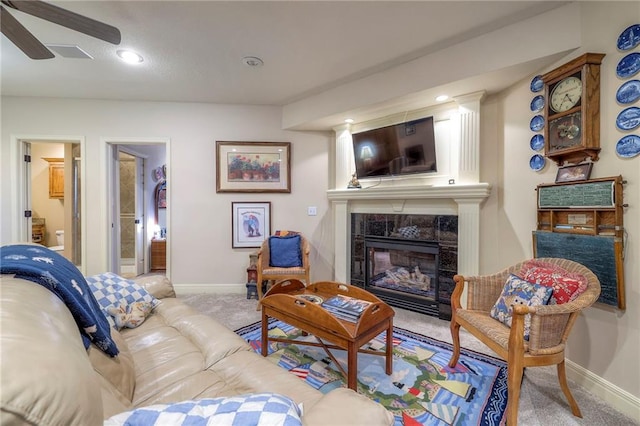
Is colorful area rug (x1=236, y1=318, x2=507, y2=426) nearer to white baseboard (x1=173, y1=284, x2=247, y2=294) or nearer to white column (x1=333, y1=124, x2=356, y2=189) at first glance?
white baseboard (x1=173, y1=284, x2=247, y2=294)

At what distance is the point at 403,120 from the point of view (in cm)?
325

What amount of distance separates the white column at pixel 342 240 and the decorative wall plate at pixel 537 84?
2185mm

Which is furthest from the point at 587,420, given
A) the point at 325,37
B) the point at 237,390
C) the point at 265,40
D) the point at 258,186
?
the point at 258,186

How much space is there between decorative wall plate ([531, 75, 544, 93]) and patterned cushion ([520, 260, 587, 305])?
1445mm

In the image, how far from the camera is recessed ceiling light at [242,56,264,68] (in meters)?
2.64

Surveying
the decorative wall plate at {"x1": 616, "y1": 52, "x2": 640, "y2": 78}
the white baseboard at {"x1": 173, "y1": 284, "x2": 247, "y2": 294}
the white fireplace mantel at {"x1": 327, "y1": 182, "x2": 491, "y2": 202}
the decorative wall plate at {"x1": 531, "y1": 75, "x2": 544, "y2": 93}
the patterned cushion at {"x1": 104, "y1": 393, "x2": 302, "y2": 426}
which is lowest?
the white baseboard at {"x1": 173, "y1": 284, "x2": 247, "y2": 294}

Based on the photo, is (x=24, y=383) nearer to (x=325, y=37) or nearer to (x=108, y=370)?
(x=108, y=370)

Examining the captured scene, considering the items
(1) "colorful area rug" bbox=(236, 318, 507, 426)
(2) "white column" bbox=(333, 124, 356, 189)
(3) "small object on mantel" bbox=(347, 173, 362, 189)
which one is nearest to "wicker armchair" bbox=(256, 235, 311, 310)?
(1) "colorful area rug" bbox=(236, 318, 507, 426)

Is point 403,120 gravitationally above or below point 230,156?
above

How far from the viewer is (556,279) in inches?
68.2

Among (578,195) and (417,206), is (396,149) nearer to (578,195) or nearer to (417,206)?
(417,206)

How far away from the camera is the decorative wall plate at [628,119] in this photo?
1.64 metres

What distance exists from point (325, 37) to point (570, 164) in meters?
2.15

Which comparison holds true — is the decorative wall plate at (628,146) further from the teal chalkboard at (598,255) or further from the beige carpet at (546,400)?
the beige carpet at (546,400)
